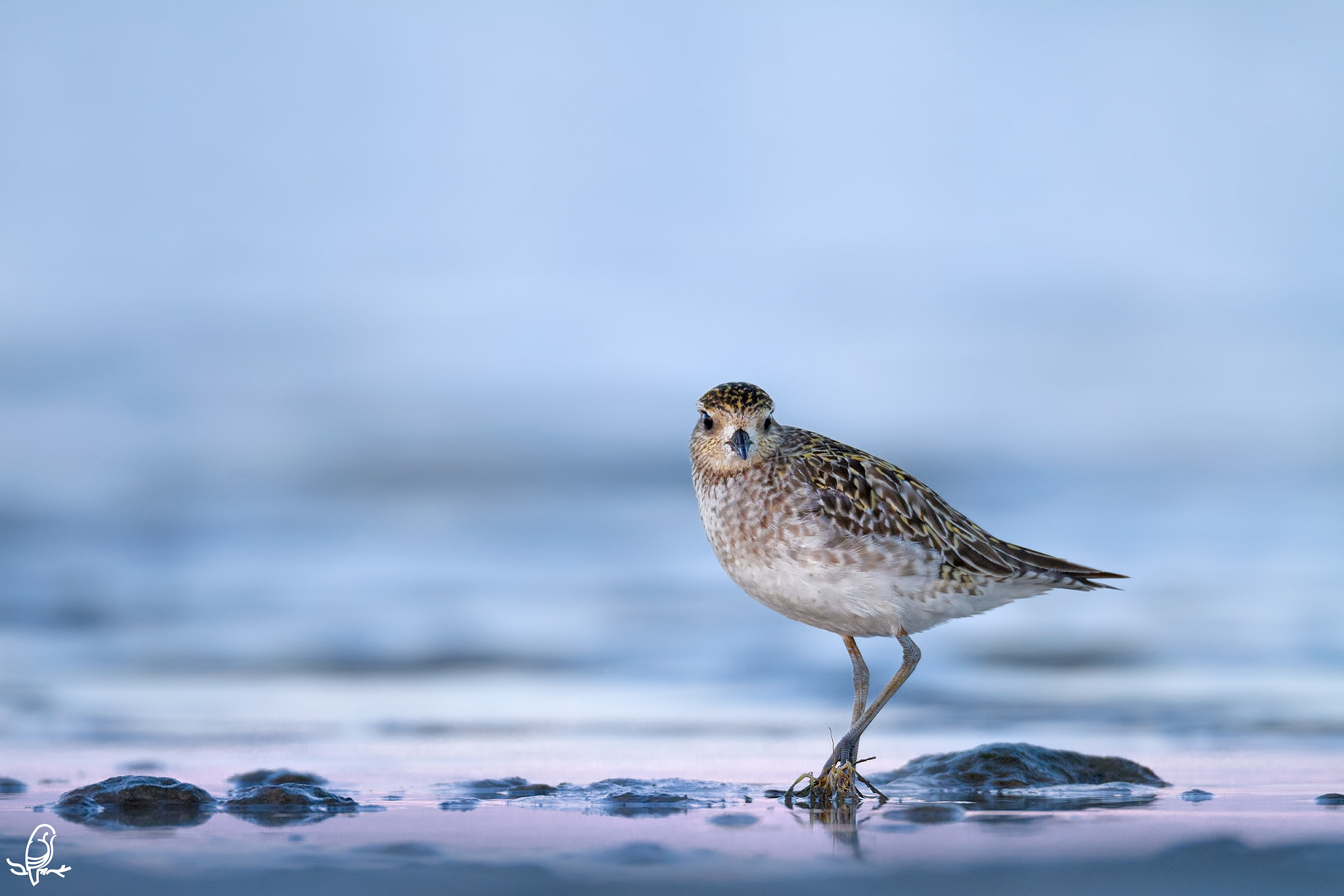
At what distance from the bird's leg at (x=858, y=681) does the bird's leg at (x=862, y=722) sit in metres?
0.02

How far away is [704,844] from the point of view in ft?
19.6

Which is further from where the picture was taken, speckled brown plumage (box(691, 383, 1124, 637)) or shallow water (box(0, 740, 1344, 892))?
speckled brown plumage (box(691, 383, 1124, 637))

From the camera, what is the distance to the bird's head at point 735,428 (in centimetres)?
914

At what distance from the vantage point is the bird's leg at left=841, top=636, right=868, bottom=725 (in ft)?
28.7

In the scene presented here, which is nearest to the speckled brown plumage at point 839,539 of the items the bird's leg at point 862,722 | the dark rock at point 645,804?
the bird's leg at point 862,722

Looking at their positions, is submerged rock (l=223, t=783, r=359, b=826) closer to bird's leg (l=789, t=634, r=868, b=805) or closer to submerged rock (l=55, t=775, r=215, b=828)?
submerged rock (l=55, t=775, r=215, b=828)

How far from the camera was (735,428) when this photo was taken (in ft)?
30.2

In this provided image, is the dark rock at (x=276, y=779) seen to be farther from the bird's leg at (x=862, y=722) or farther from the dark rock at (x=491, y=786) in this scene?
the bird's leg at (x=862, y=722)

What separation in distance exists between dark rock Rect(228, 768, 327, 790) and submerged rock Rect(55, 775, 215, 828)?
71 centimetres

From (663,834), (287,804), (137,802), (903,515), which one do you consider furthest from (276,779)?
(903,515)

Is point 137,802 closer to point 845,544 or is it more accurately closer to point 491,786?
point 491,786

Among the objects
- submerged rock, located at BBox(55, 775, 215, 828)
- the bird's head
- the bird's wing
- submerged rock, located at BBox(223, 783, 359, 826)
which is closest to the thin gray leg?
the bird's wing

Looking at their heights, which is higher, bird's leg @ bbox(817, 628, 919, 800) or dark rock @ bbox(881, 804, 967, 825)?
bird's leg @ bbox(817, 628, 919, 800)

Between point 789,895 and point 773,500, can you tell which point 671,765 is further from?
point 789,895
